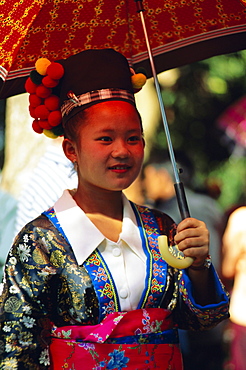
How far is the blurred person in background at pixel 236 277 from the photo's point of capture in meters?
3.08

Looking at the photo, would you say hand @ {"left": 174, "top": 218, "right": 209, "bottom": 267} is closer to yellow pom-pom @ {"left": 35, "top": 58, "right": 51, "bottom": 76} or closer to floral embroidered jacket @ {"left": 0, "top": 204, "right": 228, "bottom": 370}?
floral embroidered jacket @ {"left": 0, "top": 204, "right": 228, "bottom": 370}

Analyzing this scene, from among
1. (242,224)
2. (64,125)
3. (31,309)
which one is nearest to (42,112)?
(64,125)

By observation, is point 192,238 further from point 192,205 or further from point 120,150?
point 192,205

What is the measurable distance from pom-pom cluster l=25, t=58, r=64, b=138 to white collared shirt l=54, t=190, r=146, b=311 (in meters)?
0.30

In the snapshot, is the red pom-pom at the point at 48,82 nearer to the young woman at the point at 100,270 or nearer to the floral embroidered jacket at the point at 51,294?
the young woman at the point at 100,270

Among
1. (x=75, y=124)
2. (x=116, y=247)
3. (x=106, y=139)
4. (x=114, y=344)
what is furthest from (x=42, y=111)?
(x=114, y=344)

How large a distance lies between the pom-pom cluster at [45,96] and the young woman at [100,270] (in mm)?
46

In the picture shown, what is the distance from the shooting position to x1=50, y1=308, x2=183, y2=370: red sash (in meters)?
2.23

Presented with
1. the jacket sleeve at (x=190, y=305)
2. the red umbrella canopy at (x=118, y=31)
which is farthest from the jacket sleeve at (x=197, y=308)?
the red umbrella canopy at (x=118, y=31)

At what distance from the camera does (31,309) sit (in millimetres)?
2221

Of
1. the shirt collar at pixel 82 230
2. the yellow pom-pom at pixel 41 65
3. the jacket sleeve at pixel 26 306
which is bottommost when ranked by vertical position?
the jacket sleeve at pixel 26 306

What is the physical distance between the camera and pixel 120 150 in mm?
2307

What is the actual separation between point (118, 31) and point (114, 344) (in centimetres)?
133

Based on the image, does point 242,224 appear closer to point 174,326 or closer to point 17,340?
point 174,326
